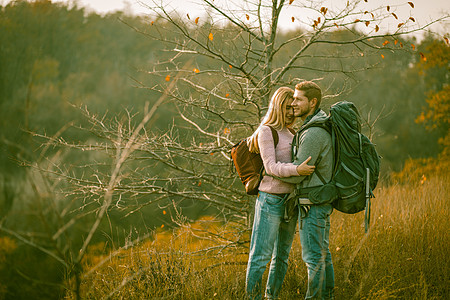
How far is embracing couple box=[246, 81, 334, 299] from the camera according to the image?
8.69ft

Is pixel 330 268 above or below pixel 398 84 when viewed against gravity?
below

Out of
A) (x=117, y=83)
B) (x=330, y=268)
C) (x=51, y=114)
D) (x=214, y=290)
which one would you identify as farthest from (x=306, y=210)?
(x=117, y=83)

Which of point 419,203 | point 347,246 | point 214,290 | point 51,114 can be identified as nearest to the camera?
point 214,290

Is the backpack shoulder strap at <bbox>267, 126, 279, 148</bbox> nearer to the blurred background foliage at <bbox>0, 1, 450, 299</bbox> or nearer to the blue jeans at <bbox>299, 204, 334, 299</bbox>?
the blue jeans at <bbox>299, 204, 334, 299</bbox>

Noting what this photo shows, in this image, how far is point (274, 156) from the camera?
2.69 metres

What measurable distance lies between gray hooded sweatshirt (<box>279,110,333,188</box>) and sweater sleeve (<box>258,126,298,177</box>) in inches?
3.1

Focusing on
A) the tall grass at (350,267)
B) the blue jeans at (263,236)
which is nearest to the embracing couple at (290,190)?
the blue jeans at (263,236)

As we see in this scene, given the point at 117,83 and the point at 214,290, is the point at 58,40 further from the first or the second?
the point at 214,290

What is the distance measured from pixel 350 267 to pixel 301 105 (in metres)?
1.78

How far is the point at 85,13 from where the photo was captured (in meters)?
23.8

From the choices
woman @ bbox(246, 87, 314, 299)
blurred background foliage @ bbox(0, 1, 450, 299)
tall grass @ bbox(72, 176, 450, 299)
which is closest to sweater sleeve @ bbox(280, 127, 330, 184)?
woman @ bbox(246, 87, 314, 299)

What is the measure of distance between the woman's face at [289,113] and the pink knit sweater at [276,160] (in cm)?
7

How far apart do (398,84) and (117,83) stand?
1744 centimetres

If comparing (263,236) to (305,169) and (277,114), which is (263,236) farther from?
(277,114)
